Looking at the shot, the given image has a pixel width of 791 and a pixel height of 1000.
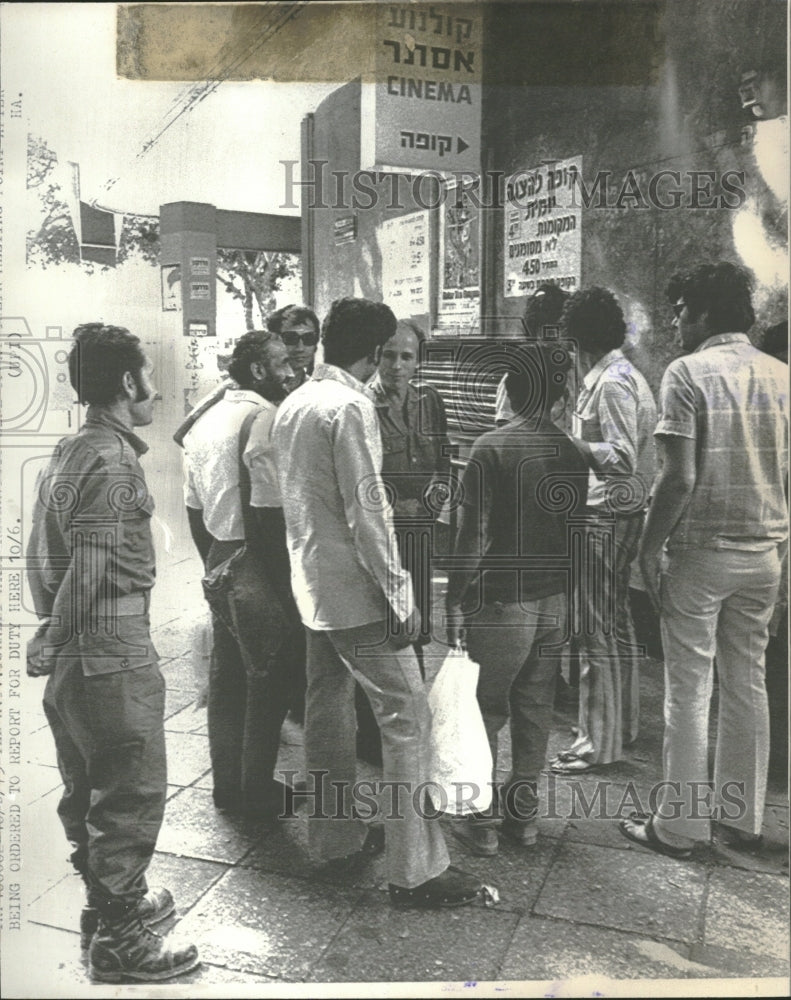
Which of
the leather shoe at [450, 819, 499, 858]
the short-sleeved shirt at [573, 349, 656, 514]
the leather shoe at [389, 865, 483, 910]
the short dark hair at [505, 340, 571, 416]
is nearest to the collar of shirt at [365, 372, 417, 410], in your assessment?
the short dark hair at [505, 340, 571, 416]

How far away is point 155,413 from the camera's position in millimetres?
3533

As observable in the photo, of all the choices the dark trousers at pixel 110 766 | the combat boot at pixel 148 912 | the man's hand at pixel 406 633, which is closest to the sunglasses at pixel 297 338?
the man's hand at pixel 406 633

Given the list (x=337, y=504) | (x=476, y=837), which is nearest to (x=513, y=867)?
(x=476, y=837)

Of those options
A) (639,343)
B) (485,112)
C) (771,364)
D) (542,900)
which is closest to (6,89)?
(485,112)

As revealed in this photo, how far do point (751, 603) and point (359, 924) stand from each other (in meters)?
1.68

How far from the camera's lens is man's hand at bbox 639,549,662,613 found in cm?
364

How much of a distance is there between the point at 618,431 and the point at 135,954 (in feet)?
7.66

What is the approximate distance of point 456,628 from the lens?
3.60m

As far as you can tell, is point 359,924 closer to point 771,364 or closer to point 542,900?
point 542,900

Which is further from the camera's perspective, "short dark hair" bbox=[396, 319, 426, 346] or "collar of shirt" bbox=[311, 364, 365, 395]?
"short dark hair" bbox=[396, 319, 426, 346]

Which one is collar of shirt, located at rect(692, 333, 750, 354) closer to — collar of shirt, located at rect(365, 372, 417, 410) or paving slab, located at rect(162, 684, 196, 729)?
collar of shirt, located at rect(365, 372, 417, 410)

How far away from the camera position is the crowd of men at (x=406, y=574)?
348 centimetres

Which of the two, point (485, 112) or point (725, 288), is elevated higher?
point (485, 112)

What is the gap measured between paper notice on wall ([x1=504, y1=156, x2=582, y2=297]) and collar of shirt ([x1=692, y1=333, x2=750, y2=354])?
1.54 ft
